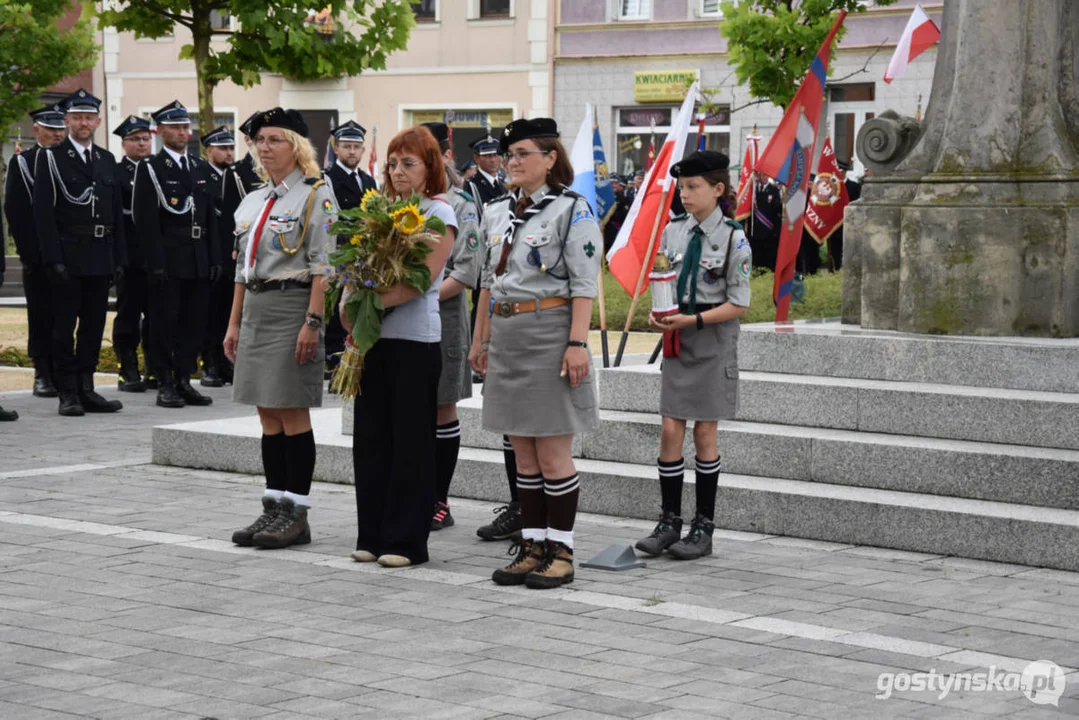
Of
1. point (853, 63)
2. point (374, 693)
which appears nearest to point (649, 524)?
point (374, 693)

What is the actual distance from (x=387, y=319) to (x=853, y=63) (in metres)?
28.9

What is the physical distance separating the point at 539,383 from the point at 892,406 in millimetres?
2591

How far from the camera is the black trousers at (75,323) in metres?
13.9

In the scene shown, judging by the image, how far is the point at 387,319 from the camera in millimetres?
7988

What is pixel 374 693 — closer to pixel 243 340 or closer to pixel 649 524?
pixel 243 340

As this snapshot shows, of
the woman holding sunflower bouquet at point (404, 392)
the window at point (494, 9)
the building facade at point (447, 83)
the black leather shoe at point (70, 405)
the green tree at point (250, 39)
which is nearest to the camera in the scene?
the woman holding sunflower bouquet at point (404, 392)

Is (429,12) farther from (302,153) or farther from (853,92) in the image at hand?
(302,153)

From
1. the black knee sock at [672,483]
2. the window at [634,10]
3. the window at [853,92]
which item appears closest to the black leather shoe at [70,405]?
the black knee sock at [672,483]

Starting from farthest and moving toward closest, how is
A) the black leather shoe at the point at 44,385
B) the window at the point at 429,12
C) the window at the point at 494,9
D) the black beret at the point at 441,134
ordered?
the window at the point at 429,12 → the window at the point at 494,9 → the black leather shoe at the point at 44,385 → the black beret at the point at 441,134

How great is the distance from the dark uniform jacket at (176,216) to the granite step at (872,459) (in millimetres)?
5812

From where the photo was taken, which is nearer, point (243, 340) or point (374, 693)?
point (374, 693)

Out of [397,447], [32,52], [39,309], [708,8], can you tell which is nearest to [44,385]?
[39,309]

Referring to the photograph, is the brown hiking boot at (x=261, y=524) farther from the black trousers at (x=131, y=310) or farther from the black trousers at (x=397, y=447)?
the black trousers at (x=131, y=310)

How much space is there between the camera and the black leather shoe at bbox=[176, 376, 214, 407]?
14.5 meters
